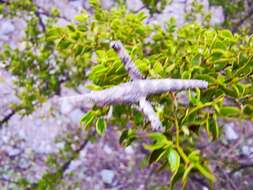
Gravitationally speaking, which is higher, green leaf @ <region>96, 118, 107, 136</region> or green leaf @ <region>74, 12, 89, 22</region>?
green leaf @ <region>74, 12, 89, 22</region>

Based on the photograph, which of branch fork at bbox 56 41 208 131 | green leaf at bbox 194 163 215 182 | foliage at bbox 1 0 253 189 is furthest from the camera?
branch fork at bbox 56 41 208 131

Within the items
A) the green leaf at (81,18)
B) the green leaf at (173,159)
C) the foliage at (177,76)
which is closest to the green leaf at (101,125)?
the foliage at (177,76)

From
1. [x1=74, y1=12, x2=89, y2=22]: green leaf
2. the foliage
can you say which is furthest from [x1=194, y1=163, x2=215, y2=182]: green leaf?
[x1=74, y1=12, x2=89, y2=22]: green leaf

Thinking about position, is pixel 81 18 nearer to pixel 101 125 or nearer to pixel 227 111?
pixel 101 125

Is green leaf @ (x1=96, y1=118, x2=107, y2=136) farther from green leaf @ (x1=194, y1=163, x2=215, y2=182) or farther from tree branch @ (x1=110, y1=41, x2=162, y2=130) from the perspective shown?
green leaf @ (x1=194, y1=163, x2=215, y2=182)

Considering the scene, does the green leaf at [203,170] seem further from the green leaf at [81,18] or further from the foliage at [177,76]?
the green leaf at [81,18]

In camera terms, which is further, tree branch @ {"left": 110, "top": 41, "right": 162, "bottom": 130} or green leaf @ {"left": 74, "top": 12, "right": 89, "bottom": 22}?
green leaf @ {"left": 74, "top": 12, "right": 89, "bottom": 22}

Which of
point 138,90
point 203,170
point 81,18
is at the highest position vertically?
point 81,18

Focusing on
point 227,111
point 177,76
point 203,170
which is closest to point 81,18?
point 177,76

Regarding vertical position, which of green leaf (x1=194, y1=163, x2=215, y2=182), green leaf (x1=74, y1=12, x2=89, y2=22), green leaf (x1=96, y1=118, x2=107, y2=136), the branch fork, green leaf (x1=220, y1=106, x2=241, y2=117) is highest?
green leaf (x1=74, y1=12, x2=89, y2=22)
